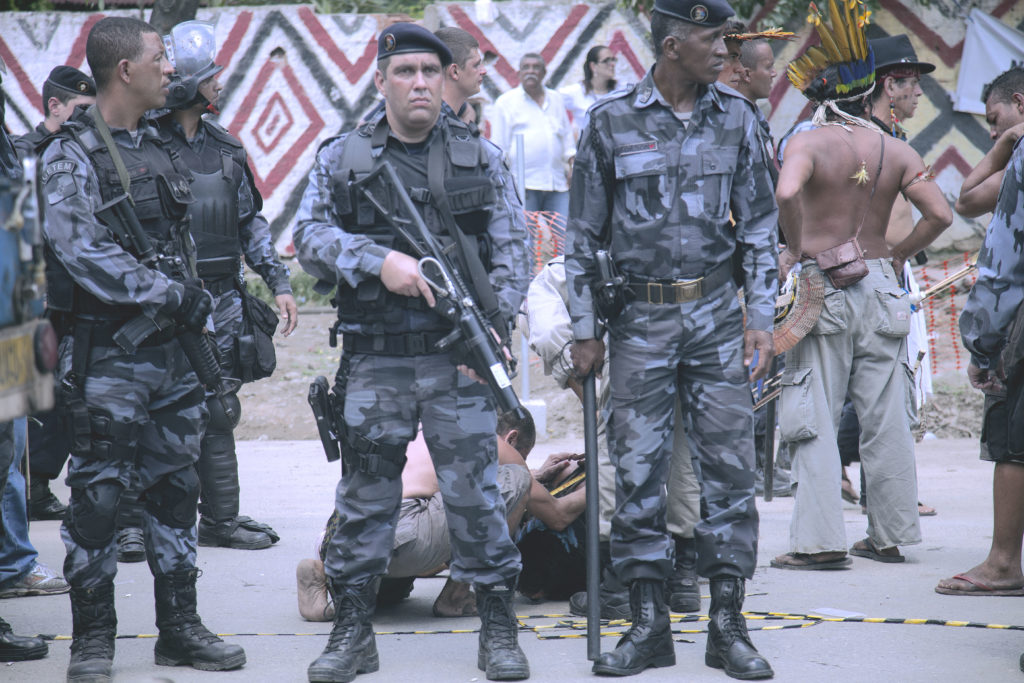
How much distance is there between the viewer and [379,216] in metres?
4.22

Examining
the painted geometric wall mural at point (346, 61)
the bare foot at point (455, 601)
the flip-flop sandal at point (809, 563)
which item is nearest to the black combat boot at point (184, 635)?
the bare foot at point (455, 601)

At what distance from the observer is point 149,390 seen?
13.7ft

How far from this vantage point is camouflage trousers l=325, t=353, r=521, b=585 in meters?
4.18

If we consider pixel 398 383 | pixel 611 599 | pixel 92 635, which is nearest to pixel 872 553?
pixel 611 599

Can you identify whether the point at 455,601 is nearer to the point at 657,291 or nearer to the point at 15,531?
the point at 657,291

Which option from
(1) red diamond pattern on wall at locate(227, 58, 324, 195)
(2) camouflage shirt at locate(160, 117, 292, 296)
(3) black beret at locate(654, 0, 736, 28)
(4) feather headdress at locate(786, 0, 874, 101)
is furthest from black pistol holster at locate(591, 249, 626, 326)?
(1) red diamond pattern on wall at locate(227, 58, 324, 195)

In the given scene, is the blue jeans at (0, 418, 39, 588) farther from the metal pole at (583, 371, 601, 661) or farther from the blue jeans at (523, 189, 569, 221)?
the blue jeans at (523, 189, 569, 221)

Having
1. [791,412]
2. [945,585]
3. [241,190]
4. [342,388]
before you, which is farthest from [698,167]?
[241,190]

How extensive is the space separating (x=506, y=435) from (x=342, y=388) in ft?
4.38

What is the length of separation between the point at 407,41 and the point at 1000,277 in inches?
99.9

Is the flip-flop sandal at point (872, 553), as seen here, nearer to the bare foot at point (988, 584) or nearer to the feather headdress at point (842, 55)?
the bare foot at point (988, 584)

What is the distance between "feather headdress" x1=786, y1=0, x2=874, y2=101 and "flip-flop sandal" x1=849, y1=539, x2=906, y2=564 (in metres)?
2.32

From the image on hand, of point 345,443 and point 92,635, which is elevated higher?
point 345,443

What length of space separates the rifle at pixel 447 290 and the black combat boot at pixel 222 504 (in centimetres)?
252
